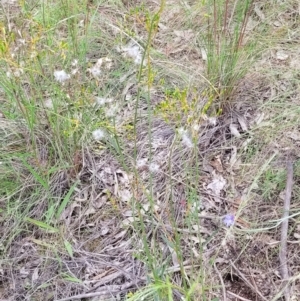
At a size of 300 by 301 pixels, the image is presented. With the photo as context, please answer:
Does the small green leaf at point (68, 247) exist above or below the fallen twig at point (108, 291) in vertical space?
above

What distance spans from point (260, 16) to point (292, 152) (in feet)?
2.65

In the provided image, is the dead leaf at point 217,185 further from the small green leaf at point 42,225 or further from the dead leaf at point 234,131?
the small green leaf at point 42,225

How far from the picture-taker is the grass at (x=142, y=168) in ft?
5.18

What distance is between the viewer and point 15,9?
254cm

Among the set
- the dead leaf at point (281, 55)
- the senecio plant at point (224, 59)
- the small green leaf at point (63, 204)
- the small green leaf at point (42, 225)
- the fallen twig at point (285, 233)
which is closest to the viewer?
the fallen twig at point (285, 233)

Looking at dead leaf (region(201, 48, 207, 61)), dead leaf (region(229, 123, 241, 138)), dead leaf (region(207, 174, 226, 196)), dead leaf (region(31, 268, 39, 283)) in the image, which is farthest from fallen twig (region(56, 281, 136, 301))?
dead leaf (region(201, 48, 207, 61))

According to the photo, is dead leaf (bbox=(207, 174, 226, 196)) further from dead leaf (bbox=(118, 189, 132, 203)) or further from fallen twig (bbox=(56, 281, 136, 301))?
fallen twig (bbox=(56, 281, 136, 301))

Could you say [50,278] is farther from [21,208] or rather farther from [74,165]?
[74,165]

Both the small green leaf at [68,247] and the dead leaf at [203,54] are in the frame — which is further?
the dead leaf at [203,54]

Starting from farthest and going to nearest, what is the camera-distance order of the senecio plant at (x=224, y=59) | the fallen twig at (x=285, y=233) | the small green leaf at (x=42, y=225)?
1. the senecio plant at (x=224, y=59)
2. the small green leaf at (x=42, y=225)
3. the fallen twig at (x=285, y=233)

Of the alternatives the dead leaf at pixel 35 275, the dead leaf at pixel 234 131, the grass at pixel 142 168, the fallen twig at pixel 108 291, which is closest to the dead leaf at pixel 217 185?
the grass at pixel 142 168

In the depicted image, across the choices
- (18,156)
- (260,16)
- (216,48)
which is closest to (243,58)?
(216,48)

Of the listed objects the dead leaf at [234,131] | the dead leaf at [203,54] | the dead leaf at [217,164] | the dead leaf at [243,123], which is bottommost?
the dead leaf at [217,164]

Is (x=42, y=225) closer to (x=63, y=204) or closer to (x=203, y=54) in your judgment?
(x=63, y=204)
